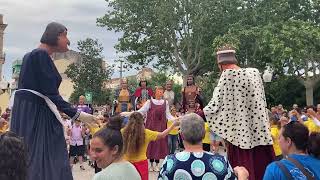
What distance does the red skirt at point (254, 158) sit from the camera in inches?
244

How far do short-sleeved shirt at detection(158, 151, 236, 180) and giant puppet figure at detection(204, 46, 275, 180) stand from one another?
183cm

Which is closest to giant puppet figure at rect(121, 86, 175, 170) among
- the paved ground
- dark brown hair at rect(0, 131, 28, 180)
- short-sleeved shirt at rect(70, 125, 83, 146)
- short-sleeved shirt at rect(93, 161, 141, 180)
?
the paved ground

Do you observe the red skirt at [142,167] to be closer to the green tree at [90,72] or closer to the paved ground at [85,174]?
the paved ground at [85,174]

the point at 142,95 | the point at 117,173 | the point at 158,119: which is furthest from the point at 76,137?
the point at 117,173

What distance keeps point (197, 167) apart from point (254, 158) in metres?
2.20

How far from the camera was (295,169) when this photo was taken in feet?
13.4

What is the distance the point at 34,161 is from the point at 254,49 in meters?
32.2

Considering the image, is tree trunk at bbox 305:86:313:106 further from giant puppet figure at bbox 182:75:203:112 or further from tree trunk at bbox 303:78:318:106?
giant puppet figure at bbox 182:75:203:112

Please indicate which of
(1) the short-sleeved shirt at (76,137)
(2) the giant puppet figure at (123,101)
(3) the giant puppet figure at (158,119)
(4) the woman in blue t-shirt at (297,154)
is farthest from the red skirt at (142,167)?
(1) the short-sleeved shirt at (76,137)

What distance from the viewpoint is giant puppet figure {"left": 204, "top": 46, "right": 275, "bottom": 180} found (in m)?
6.13

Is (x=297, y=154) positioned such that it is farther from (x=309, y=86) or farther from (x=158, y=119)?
(x=309, y=86)

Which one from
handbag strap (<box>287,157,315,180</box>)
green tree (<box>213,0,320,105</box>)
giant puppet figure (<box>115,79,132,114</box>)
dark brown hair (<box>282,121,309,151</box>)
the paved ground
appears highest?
green tree (<box>213,0,320,105</box>)

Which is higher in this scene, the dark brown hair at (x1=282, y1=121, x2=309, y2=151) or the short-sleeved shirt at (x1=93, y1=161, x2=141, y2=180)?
the dark brown hair at (x1=282, y1=121, x2=309, y2=151)

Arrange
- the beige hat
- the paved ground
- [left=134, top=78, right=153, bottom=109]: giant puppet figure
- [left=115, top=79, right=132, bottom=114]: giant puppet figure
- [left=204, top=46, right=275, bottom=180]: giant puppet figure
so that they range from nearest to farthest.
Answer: [left=204, top=46, right=275, bottom=180]: giant puppet figure → the beige hat → the paved ground → [left=134, top=78, right=153, bottom=109]: giant puppet figure → [left=115, top=79, right=132, bottom=114]: giant puppet figure
